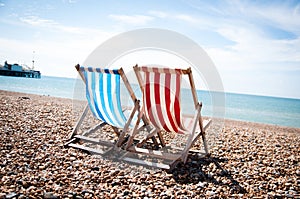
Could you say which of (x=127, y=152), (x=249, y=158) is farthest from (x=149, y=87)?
(x=249, y=158)

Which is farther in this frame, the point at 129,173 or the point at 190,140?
the point at 190,140

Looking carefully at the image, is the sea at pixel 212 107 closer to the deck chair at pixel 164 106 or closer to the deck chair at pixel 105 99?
the deck chair at pixel 164 106

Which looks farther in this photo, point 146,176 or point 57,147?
point 57,147

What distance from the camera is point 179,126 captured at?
427 cm

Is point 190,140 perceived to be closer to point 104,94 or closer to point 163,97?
point 163,97

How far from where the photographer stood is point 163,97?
13.6ft

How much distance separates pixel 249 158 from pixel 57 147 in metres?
3.18

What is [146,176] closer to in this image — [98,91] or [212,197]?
[212,197]

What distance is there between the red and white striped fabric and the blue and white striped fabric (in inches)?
A: 17.8

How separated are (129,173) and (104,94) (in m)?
1.37

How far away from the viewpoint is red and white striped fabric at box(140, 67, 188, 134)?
396 cm

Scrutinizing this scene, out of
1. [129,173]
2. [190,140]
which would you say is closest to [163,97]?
[190,140]

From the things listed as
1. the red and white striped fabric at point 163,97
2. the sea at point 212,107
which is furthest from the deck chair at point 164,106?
the sea at point 212,107

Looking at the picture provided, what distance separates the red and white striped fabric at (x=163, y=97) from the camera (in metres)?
3.96
